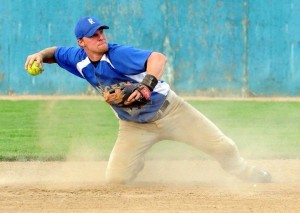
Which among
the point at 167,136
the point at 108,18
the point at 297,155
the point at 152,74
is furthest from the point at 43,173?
the point at 108,18

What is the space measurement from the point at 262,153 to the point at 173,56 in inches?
325

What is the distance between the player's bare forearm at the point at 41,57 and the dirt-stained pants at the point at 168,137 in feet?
2.98

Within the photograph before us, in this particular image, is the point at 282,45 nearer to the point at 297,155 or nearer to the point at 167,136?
the point at 297,155

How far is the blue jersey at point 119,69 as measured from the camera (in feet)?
24.4

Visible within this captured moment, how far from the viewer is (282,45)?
18906 millimetres

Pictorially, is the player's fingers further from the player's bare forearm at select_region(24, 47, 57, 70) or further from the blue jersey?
the player's bare forearm at select_region(24, 47, 57, 70)

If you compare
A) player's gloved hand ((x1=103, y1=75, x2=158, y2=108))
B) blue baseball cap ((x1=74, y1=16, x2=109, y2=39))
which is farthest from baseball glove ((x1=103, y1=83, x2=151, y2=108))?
blue baseball cap ((x1=74, y1=16, x2=109, y2=39))

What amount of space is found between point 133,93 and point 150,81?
187 millimetres

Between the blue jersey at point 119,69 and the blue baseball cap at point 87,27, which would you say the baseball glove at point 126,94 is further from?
the blue baseball cap at point 87,27

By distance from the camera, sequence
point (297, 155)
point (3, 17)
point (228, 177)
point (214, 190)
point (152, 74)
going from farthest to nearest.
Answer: point (3, 17) < point (297, 155) < point (228, 177) < point (214, 190) < point (152, 74)

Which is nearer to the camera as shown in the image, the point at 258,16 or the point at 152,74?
the point at 152,74

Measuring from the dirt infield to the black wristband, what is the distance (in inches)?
36.3

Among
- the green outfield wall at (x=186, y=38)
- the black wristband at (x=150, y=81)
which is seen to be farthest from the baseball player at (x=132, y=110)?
the green outfield wall at (x=186, y=38)

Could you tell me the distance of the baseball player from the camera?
7.56 metres
